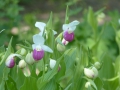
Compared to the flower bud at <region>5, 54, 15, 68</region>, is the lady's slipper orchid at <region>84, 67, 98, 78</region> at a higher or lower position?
lower

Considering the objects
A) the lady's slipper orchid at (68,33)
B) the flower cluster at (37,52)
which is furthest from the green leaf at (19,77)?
the lady's slipper orchid at (68,33)

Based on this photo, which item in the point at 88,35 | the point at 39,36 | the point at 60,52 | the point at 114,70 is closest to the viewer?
the point at 39,36

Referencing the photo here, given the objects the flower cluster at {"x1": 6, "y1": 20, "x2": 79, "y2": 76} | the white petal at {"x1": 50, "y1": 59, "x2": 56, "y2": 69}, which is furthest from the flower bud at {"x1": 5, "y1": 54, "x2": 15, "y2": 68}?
the white petal at {"x1": 50, "y1": 59, "x2": 56, "y2": 69}

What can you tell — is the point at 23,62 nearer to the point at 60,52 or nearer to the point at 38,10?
the point at 60,52

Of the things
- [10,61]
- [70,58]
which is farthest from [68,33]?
[10,61]

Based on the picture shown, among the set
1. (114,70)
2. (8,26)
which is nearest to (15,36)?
(8,26)

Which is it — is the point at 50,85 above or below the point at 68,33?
below

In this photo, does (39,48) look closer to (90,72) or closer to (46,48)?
(46,48)

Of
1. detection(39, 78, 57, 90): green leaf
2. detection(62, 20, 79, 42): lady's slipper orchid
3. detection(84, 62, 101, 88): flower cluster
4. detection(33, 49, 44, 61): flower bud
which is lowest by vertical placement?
detection(39, 78, 57, 90): green leaf

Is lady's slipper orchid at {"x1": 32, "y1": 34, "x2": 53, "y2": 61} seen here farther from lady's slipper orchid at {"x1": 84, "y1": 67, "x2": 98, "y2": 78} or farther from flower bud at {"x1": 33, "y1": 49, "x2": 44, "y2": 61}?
lady's slipper orchid at {"x1": 84, "y1": 67, "x2": 98, "y2": 78}
